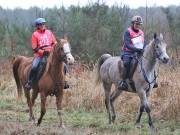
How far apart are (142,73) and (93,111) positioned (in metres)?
3.10

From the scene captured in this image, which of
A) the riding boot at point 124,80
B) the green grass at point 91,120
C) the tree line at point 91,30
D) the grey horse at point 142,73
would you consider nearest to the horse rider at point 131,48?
the riding boot at point 124,80

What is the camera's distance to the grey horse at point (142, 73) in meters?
10.1

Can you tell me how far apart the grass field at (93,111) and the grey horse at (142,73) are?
50 cm

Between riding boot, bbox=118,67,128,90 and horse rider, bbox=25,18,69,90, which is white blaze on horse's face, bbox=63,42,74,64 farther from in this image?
riding boot, bbox=118,67,128,90

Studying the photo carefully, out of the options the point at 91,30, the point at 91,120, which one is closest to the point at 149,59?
the point at 91,120

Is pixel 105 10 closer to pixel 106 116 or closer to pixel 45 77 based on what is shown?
pixel 106 116

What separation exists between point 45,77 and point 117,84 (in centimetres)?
221

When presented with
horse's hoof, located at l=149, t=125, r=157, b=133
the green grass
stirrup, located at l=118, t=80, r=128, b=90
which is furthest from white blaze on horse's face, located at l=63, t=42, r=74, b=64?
horse's hoof, located at l=149, t=125, r=157, b=133

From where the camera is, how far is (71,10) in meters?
28.0

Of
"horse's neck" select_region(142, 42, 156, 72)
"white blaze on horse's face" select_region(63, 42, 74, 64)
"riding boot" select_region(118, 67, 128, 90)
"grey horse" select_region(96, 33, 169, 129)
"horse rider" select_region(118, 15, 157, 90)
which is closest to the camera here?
"white blaze on horse's face" select_region(63, 42, 74, 64)

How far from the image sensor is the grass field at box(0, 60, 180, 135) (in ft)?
32.5

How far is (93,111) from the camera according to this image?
13383mm

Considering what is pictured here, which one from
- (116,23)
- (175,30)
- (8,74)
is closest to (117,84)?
(8,74)

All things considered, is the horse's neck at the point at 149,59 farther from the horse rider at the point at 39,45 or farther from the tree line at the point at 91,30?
the tree line at the point at 91,30
